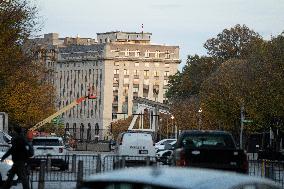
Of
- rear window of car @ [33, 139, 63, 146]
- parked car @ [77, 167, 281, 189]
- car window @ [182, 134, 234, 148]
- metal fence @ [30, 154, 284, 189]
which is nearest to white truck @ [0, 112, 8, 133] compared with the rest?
rear window of car @ [33, 139, 63, 146]

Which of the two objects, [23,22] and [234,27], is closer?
[23,22]

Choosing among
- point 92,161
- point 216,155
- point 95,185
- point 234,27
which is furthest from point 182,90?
point 95,185

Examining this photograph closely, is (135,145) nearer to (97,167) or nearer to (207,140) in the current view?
(97,167)

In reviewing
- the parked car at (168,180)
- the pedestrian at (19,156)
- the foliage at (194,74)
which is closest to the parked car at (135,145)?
the pedestrian at (19,156)

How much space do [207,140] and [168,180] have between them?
1806cm

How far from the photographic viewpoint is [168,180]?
36.6 feet

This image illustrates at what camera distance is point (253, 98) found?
7350 centimetres

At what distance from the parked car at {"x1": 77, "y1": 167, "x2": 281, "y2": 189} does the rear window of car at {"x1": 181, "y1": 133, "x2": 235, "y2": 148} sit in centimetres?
1671

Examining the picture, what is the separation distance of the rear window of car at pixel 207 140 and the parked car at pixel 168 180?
16715 mm

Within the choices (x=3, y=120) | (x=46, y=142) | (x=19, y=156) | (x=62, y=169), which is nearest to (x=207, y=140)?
(x=19, y=156)

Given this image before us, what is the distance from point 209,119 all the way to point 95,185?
83.4 metres

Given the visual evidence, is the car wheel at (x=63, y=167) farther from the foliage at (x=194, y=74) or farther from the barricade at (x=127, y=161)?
the foliage at (x=194, y=74)

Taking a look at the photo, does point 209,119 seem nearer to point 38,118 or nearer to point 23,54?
point 38,118

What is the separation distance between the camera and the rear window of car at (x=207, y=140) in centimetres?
2897
